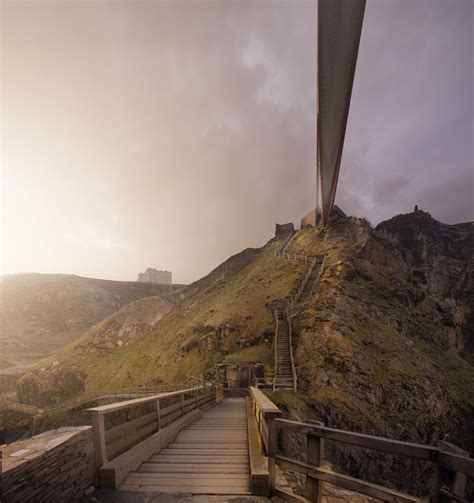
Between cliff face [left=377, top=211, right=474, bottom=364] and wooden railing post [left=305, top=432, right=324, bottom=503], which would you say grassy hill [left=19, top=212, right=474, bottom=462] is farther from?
wooden railing post [left=305, top=432, right=324, bottom=503]

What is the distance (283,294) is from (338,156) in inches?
1057

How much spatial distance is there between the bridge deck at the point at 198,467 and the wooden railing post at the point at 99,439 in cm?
54

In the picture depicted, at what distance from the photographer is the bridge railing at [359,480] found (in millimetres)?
2508

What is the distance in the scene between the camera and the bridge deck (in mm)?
4125

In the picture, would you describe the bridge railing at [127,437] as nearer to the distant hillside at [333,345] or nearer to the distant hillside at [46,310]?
the distant hillside at [333,345]

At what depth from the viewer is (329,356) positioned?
22.5 meters

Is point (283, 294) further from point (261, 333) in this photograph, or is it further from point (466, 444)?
point (466, 444)

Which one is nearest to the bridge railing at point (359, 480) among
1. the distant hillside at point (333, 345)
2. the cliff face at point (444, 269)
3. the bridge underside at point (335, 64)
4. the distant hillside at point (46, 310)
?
the bridge underside at point (335, 64)

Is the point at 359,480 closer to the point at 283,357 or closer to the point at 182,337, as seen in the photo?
the point at 283,357

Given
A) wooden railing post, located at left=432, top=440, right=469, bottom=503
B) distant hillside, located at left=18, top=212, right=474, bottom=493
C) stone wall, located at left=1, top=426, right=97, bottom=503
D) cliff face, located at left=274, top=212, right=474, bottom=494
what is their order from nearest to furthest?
wooden railing post, located at left=432, top=440, right=469, bottom=503
stone wall, located at left=1, top=426, right=97, bottom=503
cliff face, located at left=274, top=212, right=474, bottom=494
distant hillside, located at left=18, top=212, right=474, bottom=493

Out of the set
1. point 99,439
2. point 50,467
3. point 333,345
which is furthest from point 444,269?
point 50,467

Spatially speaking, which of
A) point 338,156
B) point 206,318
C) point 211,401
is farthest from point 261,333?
point 338,156

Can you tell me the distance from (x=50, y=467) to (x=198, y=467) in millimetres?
2758

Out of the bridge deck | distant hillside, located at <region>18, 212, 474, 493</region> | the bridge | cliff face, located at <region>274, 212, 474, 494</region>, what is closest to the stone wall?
the bridge
